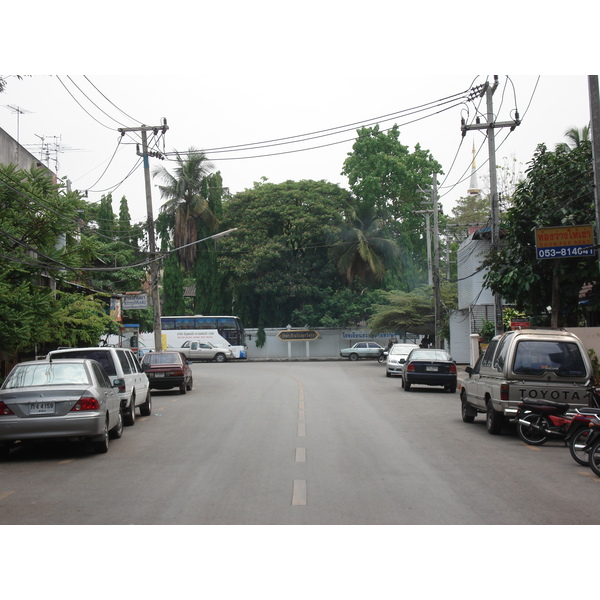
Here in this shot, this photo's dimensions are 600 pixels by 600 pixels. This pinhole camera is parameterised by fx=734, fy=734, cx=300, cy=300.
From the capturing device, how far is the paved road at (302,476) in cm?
748

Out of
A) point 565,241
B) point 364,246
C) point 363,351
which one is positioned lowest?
point 363,351

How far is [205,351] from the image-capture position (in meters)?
58.0

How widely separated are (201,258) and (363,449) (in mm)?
47284

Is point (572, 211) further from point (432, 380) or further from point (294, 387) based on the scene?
point (294, 387)

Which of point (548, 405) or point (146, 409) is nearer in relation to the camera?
point (548, 405)

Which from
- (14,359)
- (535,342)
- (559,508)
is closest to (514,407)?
(535,342)

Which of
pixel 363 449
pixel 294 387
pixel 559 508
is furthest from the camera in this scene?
pixel 294 387

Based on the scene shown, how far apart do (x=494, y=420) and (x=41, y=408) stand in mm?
8139

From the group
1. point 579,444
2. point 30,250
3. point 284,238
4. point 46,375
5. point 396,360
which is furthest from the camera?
point 284,238

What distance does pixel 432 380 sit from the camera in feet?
82.4

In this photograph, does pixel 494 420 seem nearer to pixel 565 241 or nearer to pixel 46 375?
pixel 565 241

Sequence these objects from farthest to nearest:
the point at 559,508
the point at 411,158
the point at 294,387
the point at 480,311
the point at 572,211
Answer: the point at 411,158
the point at 480,311
the point at 294,387
the point at 572,211
the point at 559,508

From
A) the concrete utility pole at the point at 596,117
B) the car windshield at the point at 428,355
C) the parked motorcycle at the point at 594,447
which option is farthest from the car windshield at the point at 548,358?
the car windshield at the point at 428,355

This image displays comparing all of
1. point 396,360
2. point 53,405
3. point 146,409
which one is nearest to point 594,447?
point 53,405
